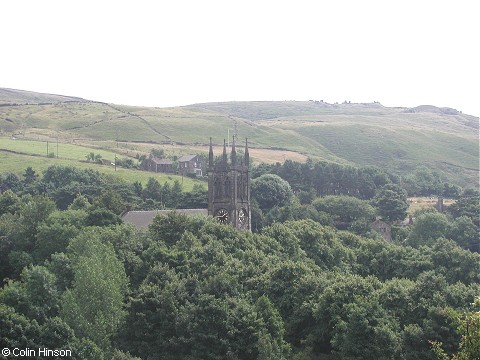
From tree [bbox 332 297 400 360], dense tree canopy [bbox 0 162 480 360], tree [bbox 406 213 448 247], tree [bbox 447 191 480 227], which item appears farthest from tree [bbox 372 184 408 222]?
tree [bbox 332 297 400 360]

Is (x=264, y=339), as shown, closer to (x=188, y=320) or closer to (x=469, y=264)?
(x=188, y=320)

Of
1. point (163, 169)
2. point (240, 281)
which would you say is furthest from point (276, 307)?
point (163, 169)

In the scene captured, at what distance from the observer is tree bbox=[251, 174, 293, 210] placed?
486 feet

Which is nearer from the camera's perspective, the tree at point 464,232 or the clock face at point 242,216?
the clock face at point 242,216

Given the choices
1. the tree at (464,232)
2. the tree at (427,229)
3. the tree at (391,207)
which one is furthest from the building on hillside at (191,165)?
the tree at (464,232)

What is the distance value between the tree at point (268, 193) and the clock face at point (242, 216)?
130ft

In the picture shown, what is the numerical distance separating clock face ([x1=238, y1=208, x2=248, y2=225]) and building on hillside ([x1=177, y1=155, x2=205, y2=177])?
2881 inches

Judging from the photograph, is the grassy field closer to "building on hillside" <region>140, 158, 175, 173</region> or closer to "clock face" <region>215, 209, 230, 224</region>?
"building on hillside" <region>140, 158, 175, 173</region>

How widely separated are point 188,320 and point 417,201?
127 m

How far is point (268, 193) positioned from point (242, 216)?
142ft

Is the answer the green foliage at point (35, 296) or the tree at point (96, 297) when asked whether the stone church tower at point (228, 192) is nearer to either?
the tree at point (96, 297)

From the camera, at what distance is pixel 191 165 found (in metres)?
188

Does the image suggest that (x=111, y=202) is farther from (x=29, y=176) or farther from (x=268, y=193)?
(x=29, y=176)

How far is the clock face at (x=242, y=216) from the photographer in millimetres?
104812
